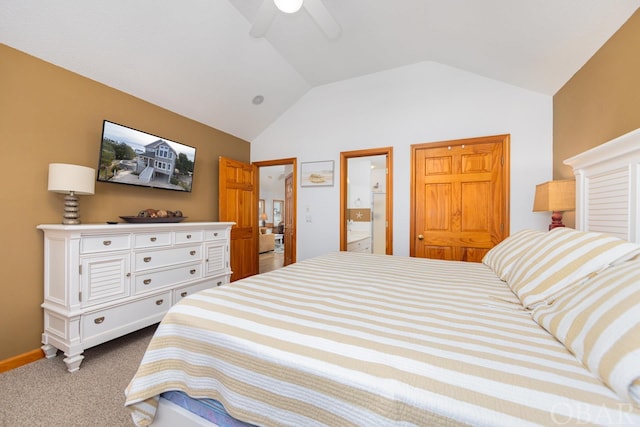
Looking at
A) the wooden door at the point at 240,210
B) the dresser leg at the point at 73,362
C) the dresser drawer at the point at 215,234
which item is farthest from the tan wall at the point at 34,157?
the wooden door at the point at 240,210

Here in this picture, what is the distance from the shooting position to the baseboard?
6.04 feet

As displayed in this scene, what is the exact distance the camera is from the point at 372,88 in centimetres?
351

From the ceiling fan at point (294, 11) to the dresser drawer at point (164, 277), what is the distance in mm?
2279

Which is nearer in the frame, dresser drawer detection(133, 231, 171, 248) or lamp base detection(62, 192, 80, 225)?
lamp base detection(62, 192, 80, 225)

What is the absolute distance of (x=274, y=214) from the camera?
36.6ft

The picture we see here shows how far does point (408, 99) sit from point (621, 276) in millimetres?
3068

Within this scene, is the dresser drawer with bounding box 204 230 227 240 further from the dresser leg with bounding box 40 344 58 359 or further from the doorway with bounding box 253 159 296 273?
the dresser leg with bounding box 40 344 58 359

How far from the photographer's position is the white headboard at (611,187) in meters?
1.34

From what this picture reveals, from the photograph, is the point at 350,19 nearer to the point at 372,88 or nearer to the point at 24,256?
the point at 372,88

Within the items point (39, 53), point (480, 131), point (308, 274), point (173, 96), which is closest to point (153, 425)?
point (308, 274)

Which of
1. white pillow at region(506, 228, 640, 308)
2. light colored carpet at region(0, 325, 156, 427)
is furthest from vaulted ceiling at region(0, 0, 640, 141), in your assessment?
light colored carpet at region(0, 325, 156, 427)

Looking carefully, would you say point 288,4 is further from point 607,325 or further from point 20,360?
point 20,360

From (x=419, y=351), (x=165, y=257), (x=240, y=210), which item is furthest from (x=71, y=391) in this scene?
(x=240, y=210)

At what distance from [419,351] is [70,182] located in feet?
8.47
